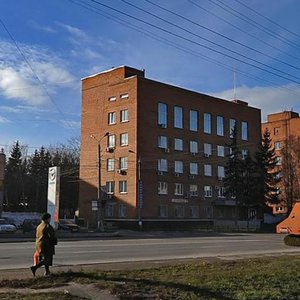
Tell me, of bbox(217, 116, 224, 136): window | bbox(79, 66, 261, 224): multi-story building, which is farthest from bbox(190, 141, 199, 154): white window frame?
bbox(217, 116, 224, 136): window

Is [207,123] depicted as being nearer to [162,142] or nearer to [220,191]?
[220,191]

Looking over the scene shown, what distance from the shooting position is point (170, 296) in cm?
912

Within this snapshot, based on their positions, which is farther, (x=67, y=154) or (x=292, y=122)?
(x=292, y=122)

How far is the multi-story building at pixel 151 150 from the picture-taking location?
2554 inches

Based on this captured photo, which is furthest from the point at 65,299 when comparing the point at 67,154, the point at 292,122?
the point at 292,122

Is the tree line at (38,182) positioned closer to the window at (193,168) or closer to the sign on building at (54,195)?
the window at (193,168)

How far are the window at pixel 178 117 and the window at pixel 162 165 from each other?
5474mm

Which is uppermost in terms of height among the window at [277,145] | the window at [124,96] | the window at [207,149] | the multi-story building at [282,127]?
the multi-story building at [282,127]

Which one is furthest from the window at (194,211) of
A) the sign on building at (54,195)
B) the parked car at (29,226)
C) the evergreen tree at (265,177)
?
the sign on building at (54,195)

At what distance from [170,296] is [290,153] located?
86.6 meters

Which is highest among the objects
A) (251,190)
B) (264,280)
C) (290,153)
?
(290,153)

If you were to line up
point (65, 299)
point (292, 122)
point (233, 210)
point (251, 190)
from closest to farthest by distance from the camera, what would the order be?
point (65, 299) < point (251, 190) < point (233, 210) < point (292, 122)

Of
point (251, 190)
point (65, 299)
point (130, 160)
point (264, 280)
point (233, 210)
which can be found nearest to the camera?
point (65, 299)

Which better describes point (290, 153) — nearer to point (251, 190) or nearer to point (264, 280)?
point (251, 190)
